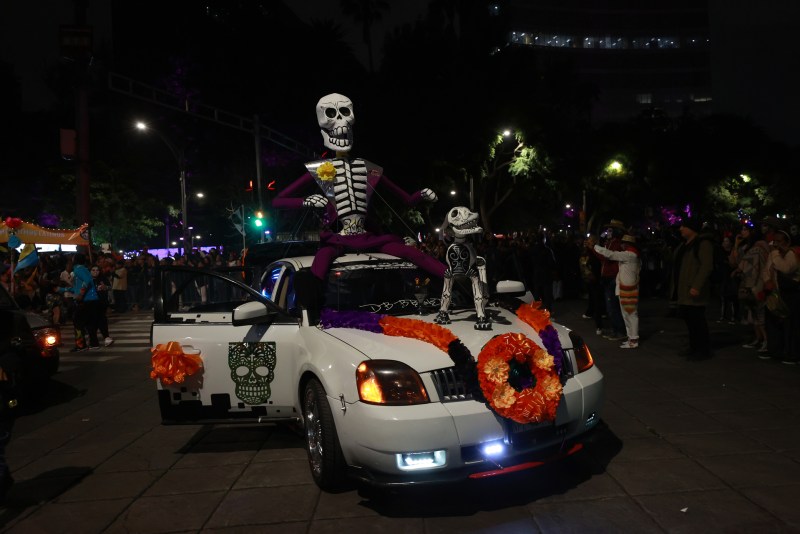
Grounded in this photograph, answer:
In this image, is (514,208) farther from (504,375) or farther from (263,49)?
(504,375)

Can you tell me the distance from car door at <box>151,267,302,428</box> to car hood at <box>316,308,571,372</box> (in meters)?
0.62

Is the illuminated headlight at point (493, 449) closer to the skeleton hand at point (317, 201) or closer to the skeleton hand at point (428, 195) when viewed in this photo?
the skeleton hand at point (317, 201)

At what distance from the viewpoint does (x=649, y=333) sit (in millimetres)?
12242

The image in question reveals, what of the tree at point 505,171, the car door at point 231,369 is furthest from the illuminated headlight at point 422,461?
the tree at point 505,171

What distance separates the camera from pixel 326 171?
6.79 m

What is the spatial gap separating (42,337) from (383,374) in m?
6.21

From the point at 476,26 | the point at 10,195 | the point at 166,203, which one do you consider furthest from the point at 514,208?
the point at 10,195

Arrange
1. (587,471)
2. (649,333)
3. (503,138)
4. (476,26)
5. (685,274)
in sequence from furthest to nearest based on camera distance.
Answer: (476,26) → (503,138) → (649,333) → (685,274) → (587,471)

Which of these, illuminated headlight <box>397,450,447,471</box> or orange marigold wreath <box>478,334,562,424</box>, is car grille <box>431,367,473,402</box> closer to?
orange marigold wreath <box>478,334,562,424</box>

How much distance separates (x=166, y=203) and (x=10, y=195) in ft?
30.1

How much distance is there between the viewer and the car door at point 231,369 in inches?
214

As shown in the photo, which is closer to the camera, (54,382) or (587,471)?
(587,471)

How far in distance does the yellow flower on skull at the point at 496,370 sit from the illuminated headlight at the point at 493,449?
38 centimetres

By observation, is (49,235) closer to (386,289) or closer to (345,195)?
(345,195)
